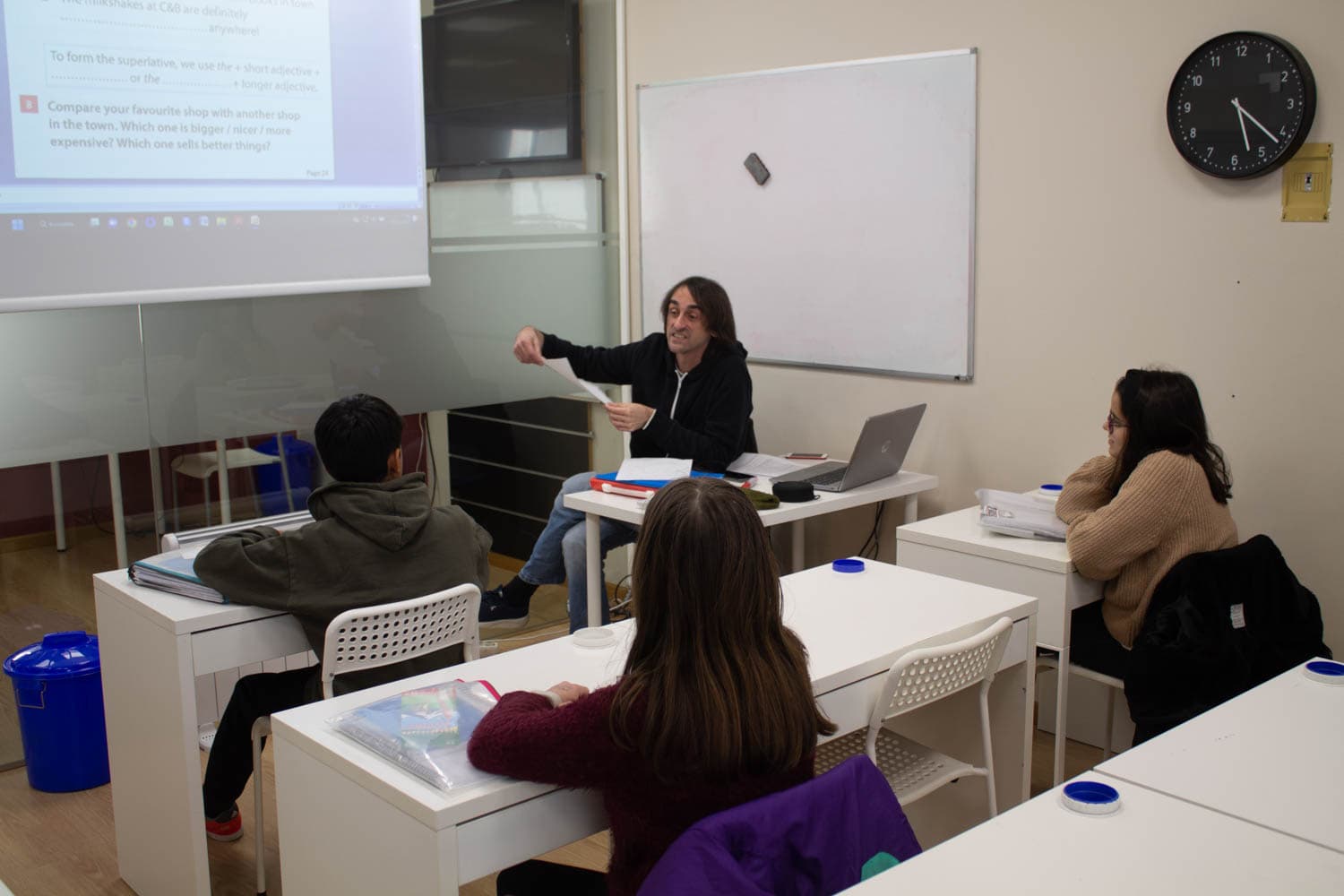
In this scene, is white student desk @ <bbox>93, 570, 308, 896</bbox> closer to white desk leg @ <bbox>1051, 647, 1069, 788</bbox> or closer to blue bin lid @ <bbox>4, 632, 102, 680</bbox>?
blue bin lid @ <bbox>4, 632, 102, 680</bbox>

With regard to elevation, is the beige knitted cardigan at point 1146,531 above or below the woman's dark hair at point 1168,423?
below

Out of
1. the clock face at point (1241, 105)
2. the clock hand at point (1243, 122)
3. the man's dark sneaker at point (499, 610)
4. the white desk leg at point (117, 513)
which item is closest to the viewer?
the clock face at point (1241, 105)

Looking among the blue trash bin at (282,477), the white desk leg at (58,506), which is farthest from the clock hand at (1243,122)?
the white desk leg at (58,506)

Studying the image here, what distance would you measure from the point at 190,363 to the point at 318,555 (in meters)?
1.50

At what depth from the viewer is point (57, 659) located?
325 cm

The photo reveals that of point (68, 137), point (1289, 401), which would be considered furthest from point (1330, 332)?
point (68, 137)

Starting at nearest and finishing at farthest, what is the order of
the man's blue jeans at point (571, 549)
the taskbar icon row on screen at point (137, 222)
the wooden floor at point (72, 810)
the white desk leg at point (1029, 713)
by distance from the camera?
1. the white desk leg at point (1029, 713)
2. the wooden floor at point (72, 810)
3. the taskbar icon row on screen at point (137, 222)
4. the man's blue jeans at point (571, 549)

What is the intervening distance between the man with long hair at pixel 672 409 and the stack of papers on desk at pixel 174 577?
1.53m

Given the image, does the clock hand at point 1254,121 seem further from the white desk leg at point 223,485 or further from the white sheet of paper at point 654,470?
the white desk leg at point 223,485

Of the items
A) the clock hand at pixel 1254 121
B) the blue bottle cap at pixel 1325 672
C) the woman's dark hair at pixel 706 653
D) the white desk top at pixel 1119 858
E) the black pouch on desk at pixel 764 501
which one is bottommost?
the white desk top at pixel 1119 858

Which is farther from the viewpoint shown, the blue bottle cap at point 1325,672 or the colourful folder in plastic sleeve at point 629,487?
the colourful folder in plastic sleeve at point 629,487

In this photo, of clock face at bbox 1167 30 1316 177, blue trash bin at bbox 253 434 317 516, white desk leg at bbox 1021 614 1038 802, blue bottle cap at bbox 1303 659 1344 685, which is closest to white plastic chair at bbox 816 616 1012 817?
white desk leg at bbox 1021 614 1038 802

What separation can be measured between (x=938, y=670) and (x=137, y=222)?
2.63 meters

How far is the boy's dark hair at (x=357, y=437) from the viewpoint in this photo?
8.61 ft
